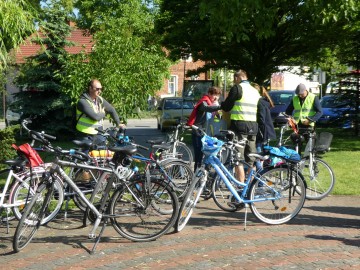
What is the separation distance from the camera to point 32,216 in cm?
691

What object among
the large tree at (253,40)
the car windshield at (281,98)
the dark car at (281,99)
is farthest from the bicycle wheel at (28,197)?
the car windshield at (281,98)

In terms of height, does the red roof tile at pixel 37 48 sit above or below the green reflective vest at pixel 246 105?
above

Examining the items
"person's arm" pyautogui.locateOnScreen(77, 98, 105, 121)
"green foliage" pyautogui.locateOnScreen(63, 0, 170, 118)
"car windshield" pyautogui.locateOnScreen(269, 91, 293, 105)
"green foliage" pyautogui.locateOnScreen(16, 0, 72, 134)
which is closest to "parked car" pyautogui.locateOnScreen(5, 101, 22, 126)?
"green foliage" pyautogui.locateOnScreen(16, 0, 72, 134)

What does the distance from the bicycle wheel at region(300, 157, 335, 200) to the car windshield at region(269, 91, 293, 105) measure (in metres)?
20.1

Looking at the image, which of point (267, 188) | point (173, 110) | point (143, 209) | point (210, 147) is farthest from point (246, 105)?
point (173, 110)

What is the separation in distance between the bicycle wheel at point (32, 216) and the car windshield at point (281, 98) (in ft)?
77.5

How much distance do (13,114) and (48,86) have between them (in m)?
2.23

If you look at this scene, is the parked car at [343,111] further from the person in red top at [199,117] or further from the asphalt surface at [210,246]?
the asphalt surface at [210,246]

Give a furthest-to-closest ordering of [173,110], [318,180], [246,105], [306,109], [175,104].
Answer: [175,104]
[173,110]
[306,109]
[318,180]
[246,105]

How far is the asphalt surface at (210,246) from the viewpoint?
253 inches

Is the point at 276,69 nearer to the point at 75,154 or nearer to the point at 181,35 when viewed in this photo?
the point at 181,35

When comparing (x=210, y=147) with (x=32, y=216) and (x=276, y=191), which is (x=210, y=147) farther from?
(x=32, y=216)

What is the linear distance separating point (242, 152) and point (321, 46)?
45.9ft

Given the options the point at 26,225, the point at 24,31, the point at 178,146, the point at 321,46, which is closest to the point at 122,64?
the point at 178,146
